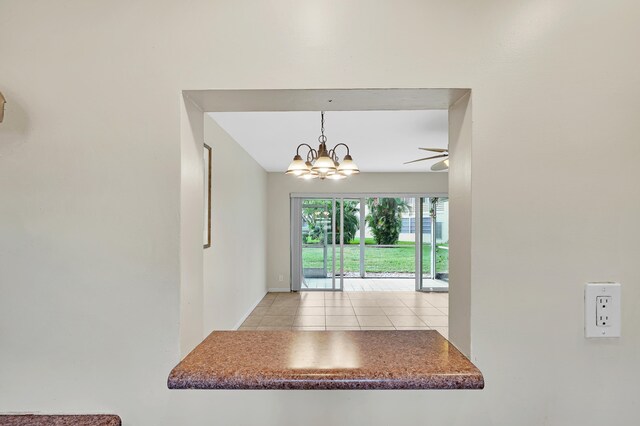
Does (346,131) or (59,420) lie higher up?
(346,131)

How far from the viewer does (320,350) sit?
0.85 m

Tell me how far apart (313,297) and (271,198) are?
2134mm

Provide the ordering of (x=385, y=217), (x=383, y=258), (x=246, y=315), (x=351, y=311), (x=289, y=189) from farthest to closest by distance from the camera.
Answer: (x=383, y=258) < (x=385, y=217) < (x=289, y=189) < (x=351, y=311) < (x=246, y=315)

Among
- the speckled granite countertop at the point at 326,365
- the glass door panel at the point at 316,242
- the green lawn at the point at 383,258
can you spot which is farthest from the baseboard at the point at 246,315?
the speckled granite countertop at the point at 326,365

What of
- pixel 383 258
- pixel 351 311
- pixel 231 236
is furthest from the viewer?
pixel 383 258

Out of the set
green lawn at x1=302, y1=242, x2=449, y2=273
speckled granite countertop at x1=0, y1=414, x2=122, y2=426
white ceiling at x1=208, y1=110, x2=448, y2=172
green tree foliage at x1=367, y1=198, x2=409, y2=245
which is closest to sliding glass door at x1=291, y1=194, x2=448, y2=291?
green tree foliage at x1=367, y1=198, x2=409, y2=245

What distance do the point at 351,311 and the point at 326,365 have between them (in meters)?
4.24

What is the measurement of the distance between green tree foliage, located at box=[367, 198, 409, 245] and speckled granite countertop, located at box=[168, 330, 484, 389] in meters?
6.34

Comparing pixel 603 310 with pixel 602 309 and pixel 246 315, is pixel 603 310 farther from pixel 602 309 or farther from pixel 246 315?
pixel 246 315

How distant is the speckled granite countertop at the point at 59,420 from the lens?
0.77 metres

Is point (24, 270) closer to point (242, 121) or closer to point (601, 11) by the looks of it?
point (601, 11)

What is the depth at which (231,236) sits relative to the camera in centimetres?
372

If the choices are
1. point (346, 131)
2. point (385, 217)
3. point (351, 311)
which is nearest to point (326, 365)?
point (346, 131)

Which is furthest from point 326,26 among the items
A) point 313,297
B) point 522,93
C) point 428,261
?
point 428,261
